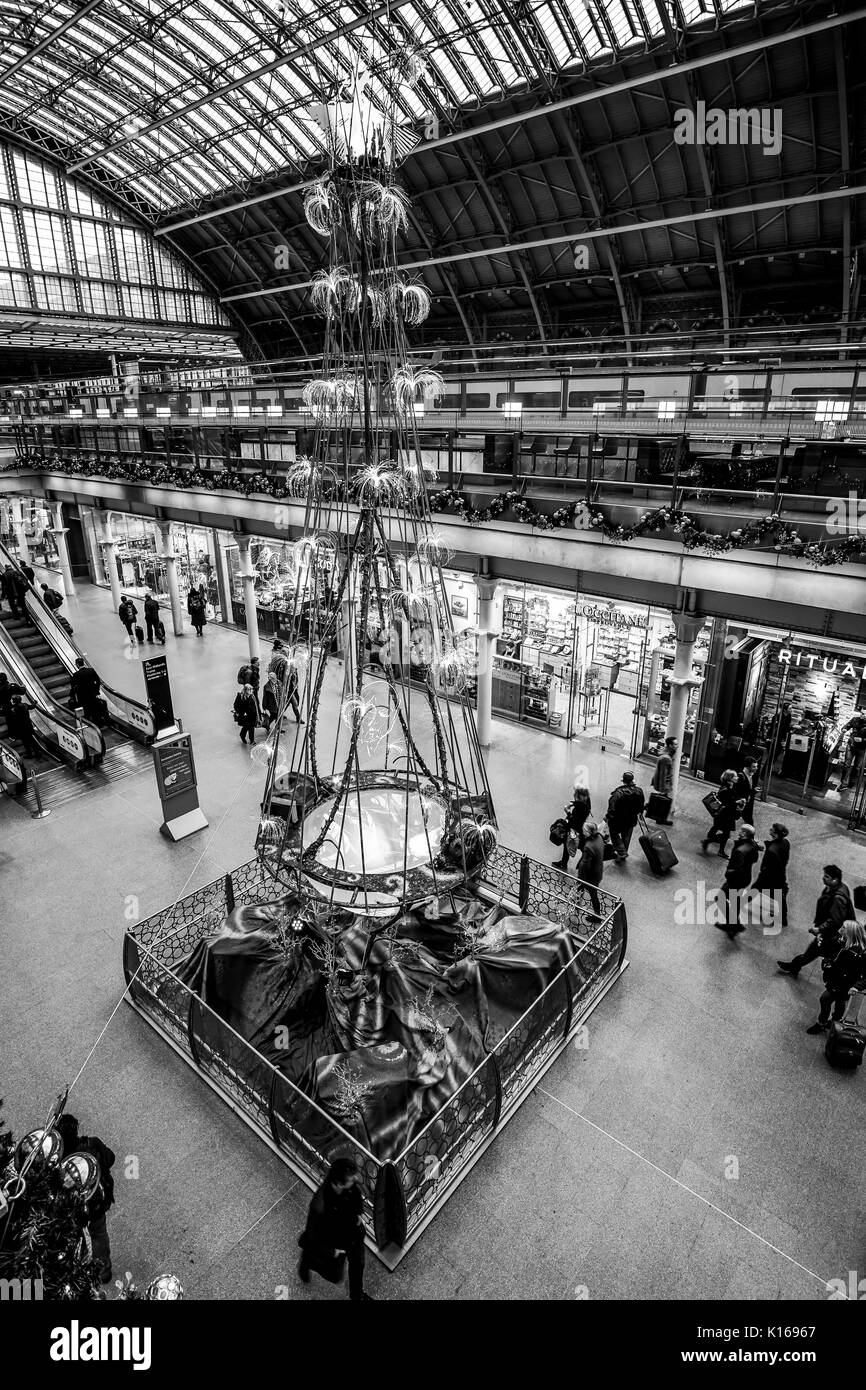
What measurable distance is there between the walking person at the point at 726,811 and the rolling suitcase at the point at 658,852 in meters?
0.94

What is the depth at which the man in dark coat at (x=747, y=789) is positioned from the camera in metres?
10.2

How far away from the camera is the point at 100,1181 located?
4789mm

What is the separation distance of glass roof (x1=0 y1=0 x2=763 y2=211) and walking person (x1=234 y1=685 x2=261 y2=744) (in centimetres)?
1210

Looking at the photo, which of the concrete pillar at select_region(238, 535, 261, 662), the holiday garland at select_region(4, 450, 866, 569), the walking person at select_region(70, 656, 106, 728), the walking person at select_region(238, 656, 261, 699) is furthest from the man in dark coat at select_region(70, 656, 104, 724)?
the holiday garland at select_region(4, 450, 866, 569)

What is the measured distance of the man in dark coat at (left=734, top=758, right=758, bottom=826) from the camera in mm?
10164

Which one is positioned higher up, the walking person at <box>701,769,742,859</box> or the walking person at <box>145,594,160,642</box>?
the walking person at <box>145,594,160,642</box>

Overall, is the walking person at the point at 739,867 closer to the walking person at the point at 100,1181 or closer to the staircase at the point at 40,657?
the walking person at the point at 100,1181

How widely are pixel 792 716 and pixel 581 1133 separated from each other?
29.0ft

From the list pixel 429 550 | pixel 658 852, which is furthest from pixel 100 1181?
pixel 658 852

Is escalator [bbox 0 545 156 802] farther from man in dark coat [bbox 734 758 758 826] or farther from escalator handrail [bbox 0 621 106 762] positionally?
man in dark coat [bbox 734 758 758 826]
